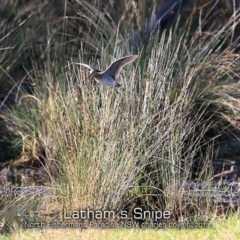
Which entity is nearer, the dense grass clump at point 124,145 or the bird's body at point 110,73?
the bird's body at point 110,73

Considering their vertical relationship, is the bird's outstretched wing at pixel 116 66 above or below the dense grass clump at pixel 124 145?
above

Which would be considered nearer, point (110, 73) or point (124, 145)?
point (110, 73)

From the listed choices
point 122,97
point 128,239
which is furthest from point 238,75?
point 128,239

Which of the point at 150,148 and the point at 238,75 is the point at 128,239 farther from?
the point at 238,75

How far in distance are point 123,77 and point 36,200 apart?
4.29 feet

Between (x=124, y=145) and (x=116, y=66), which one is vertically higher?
(x=116, y=66)

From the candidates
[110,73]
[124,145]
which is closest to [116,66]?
[110,73]

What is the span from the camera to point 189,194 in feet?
22.0

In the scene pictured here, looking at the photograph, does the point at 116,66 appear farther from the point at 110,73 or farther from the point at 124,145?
the point at 124,145

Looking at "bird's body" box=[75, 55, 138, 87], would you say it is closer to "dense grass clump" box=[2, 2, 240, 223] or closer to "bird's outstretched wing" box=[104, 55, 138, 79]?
"bird's outstretched wing" box=[104, 55, 138, 79]

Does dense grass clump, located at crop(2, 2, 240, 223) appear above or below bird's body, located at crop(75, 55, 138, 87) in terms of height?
below

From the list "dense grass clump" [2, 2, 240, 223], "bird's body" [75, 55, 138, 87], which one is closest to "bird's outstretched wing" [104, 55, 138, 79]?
"bird's body" [75, 55, 138, 87]

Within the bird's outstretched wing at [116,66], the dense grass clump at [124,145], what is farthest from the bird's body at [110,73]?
the dense grass clump at [124,145]

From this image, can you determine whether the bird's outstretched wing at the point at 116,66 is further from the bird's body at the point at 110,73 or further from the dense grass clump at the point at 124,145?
the dense grass clump at the point at 124,145
